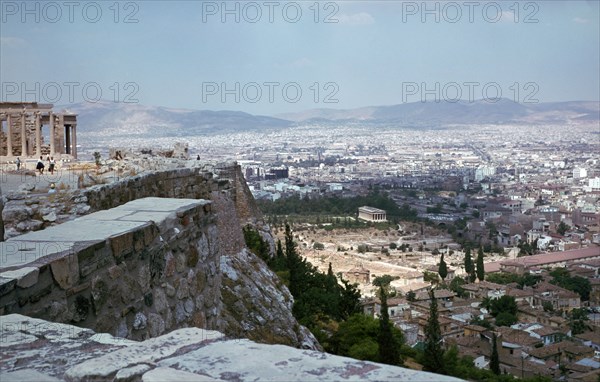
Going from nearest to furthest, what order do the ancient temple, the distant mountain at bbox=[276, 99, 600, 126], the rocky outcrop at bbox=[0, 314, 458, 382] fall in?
the rocky outcrop at bbox=[0, 314, 458, 382]
the ancient temple
the distant mountain at bbox=[276, 99, 600, 126]

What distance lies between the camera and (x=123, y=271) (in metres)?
3.39

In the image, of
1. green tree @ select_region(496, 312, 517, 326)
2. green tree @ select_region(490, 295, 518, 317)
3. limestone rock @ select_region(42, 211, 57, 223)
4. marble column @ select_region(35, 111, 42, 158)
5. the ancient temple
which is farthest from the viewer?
green tree @ select_region(490, 295, 518, 317)

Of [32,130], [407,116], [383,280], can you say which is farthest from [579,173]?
[32,130]

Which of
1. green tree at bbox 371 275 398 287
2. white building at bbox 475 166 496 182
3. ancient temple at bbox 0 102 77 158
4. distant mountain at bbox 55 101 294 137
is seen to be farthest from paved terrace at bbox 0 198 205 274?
white building at bbox 475 166 496 182

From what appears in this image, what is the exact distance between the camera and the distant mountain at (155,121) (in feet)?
181

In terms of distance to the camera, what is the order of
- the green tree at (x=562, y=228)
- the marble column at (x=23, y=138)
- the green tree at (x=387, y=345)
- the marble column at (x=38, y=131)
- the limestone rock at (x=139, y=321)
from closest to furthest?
the limestone rock at (x=139, y=321) → the green tree at (x=387, y=345) → the marble column at (x=23, y=138) → the marble column at (x=38, y=131) → the green tree at (x=562, y=228)

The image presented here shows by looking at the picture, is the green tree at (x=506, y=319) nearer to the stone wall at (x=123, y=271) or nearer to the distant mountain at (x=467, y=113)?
the stone wall at (x=123, y=271)

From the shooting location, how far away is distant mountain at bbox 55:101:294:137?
55.2 meters

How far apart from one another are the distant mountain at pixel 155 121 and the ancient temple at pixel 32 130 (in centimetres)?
355

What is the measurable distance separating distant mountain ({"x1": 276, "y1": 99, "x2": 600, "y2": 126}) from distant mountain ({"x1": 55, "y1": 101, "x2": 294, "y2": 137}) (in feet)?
139

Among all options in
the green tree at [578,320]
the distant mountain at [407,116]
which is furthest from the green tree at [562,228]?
the distant mountain at [407,116]

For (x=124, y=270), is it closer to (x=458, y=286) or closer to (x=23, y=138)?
(x=23, y=138)

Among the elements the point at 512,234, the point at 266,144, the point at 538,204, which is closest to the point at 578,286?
the point at 512,234

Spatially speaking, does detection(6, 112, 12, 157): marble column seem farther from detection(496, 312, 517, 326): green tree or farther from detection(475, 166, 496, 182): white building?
detection(475, 166, 496, 182): white building
